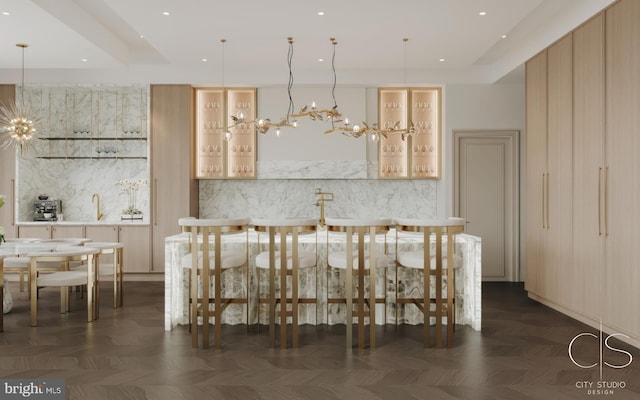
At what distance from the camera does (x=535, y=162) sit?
5.54 m

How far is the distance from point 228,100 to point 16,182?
131 inches

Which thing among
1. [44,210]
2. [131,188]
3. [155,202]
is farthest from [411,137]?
[44,210]

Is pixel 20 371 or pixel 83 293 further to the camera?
pixel 83 293

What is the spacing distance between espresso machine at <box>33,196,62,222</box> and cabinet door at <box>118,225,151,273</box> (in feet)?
3.92

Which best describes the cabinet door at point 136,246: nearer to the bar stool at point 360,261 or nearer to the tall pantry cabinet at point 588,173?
the bar stool at point 360,261

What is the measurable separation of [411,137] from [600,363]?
14.3 ft

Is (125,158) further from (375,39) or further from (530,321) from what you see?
(530,321)

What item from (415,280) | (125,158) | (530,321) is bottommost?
(530,321)

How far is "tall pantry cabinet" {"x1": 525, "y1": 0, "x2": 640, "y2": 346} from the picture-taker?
3.82 m

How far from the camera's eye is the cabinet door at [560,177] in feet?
15.6

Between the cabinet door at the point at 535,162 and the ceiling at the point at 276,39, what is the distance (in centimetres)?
33

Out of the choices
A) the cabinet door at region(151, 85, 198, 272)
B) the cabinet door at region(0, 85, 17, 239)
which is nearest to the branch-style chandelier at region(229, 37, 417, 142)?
the cabinet door at region(151, 85, 198, 272)

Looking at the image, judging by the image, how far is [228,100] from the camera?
7184 millimetres

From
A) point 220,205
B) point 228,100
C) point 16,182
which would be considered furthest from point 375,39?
point 16,182
